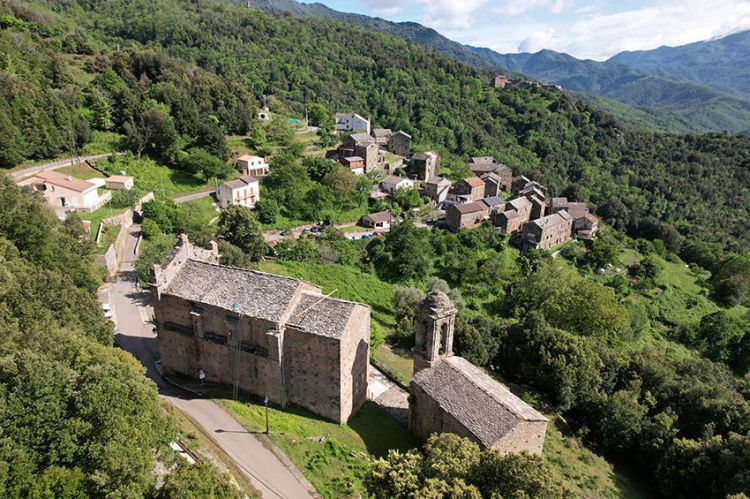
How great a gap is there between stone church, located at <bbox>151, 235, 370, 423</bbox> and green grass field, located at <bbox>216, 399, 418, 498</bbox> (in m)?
0.98

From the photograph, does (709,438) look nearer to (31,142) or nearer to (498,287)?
(498,287)

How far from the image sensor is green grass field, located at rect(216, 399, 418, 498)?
26344 millimetres

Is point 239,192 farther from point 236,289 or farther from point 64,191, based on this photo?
point 236,289

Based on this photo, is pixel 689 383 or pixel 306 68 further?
pixel 306 68

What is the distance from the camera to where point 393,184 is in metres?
89.4

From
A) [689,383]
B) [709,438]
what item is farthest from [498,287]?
[709,438]

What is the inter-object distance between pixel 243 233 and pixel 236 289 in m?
26.0

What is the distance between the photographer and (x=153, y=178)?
2810 inches

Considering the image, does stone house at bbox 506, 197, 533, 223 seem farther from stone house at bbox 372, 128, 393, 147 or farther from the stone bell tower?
the stone bell tower

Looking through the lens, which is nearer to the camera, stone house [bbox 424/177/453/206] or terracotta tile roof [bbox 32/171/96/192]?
terracotta tile roof [bbox 32/171/96/192]

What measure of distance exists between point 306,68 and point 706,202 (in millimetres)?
138151

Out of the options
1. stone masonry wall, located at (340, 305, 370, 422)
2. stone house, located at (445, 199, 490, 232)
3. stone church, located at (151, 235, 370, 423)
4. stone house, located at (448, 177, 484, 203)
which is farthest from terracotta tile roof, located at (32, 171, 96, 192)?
stone house, located at (448, 177, 484, 203)

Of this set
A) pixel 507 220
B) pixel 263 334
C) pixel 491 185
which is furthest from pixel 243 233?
pixel 491 185

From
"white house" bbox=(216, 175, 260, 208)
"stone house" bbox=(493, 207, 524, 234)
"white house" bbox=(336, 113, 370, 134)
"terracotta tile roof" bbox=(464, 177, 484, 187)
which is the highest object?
"white house" bbox=(336, 113, 370, 134)
